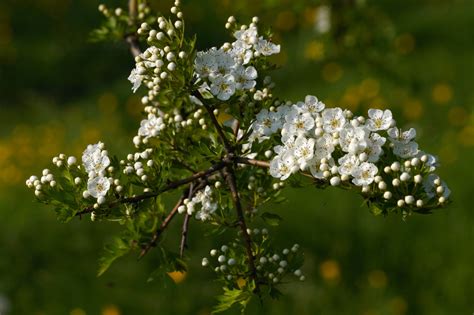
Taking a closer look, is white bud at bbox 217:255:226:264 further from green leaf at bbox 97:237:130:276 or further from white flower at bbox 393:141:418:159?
white flower at bbox 393:141:418:159

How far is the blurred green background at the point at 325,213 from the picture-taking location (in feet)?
21.8

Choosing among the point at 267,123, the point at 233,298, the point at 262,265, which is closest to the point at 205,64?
the point at 267,123

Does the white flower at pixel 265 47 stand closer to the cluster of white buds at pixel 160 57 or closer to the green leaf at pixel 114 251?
the cluster of white buds at pixel 160 57

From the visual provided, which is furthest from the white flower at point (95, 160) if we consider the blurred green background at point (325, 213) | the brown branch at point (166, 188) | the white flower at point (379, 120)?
the blurred green background at point (325, 213)

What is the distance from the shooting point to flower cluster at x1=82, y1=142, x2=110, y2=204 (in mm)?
2523

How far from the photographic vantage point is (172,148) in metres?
3.02

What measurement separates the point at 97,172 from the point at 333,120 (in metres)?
0.90

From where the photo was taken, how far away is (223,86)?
97.9 inches

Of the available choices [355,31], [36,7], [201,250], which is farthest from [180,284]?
[36,7]

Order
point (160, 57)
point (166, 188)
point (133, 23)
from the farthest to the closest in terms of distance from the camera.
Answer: point (133, 23)
point (166, 188)
point (160, 57)


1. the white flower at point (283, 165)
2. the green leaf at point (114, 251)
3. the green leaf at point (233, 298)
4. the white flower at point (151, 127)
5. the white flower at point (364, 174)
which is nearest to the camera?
the white flower at point (364, 174)

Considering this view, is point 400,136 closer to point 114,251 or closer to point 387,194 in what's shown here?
point 387,194

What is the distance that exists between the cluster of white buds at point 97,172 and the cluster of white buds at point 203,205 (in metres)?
0.38

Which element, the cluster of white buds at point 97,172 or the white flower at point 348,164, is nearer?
the white flower at point 348,164
